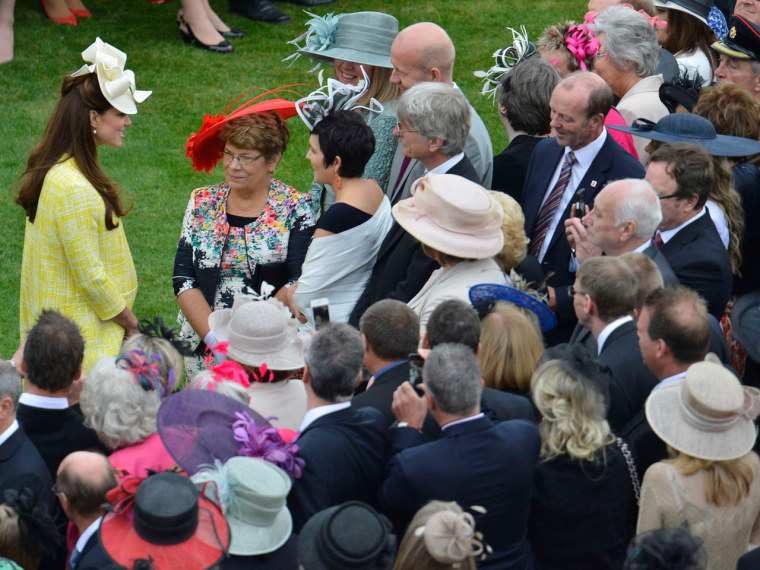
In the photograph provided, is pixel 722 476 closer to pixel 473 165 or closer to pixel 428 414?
pixel 428 414

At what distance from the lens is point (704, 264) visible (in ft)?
15.3

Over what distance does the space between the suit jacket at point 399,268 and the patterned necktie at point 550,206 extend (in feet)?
1.51

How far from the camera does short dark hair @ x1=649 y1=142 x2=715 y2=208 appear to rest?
473 cm

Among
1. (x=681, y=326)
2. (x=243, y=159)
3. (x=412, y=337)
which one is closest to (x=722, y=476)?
(x=681, y=326)

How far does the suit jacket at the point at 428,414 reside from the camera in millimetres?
3570

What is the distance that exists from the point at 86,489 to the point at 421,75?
10.9 feet

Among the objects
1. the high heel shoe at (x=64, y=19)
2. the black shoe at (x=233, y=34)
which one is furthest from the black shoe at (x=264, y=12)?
the high heel shoe at (x=64, y=19)

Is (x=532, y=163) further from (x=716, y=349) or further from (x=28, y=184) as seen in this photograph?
(x=28, y=184)

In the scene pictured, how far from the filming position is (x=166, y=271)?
7801mm

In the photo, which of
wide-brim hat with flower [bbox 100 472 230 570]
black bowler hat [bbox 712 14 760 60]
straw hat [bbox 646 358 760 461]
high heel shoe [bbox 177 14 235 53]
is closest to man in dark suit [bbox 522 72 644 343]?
black bowler hat [bbox 712 14 760 60]

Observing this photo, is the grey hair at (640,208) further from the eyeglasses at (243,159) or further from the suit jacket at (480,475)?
the eyeglasses at (243,159)

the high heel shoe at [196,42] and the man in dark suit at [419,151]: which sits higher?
the man in dark suit at [419,151]

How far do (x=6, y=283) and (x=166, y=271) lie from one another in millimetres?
1225

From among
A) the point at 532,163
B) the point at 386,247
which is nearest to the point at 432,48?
the point at 532,163
